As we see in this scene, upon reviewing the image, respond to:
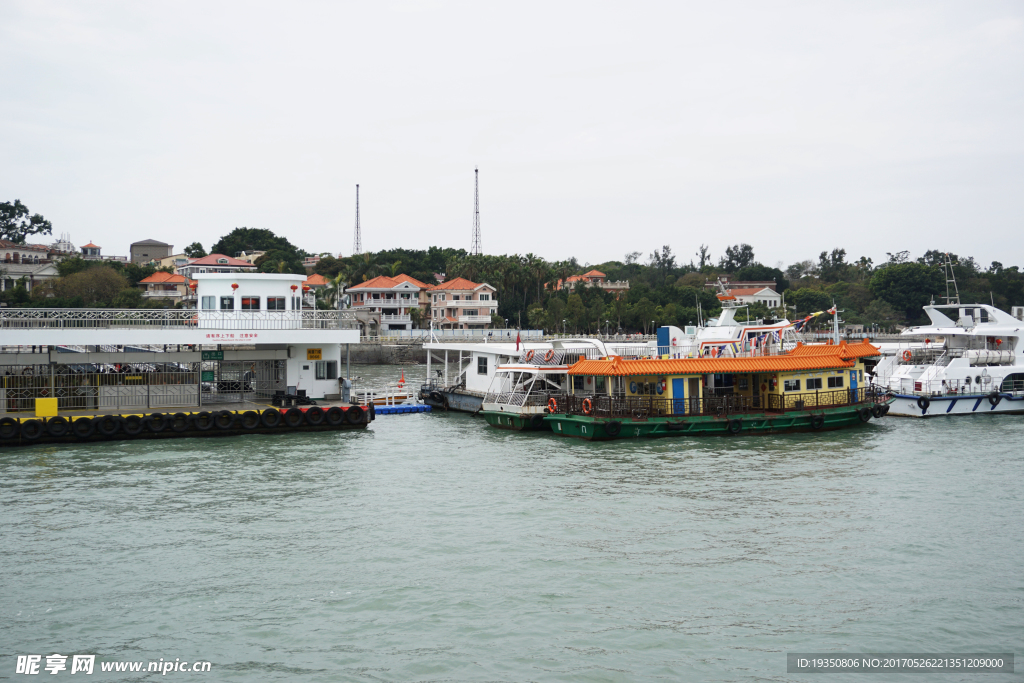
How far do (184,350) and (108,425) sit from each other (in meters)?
5.38

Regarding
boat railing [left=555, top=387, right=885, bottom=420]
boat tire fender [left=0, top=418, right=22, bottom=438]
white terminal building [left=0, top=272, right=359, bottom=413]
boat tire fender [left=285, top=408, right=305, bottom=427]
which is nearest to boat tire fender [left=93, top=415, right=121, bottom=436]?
boat tire fender [left=0, top=418, right=22, bottom=438]

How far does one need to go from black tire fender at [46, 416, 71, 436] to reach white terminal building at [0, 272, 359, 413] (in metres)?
2.28

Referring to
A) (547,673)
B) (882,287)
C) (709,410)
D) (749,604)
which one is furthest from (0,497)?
(882,287)

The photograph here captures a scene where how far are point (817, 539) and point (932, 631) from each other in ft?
13.9

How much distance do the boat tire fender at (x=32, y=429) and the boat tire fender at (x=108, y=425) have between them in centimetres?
154

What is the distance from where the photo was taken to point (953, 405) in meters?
34.6

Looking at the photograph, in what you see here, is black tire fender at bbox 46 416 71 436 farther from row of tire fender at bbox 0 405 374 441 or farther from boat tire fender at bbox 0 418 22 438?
boat tire fender at bbox 0 418 22 438

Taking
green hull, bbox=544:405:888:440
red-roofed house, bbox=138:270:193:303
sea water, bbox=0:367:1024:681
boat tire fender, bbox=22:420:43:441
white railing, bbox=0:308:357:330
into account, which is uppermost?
red-roofed house, bbox=138:270:193:303

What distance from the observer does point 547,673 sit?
10.9 meters

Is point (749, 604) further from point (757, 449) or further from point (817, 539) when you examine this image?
point (757, 449)

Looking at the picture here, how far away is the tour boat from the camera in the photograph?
28.2 metres

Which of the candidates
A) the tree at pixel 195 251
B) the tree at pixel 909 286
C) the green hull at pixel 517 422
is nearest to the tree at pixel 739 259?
the tree at pixel 909 286

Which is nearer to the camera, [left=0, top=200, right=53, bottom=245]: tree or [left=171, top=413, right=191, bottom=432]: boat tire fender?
[left=171, top=413, right=191, bottom=432]: boat tire fender

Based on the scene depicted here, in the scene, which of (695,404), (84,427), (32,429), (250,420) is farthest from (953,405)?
(32,429)
